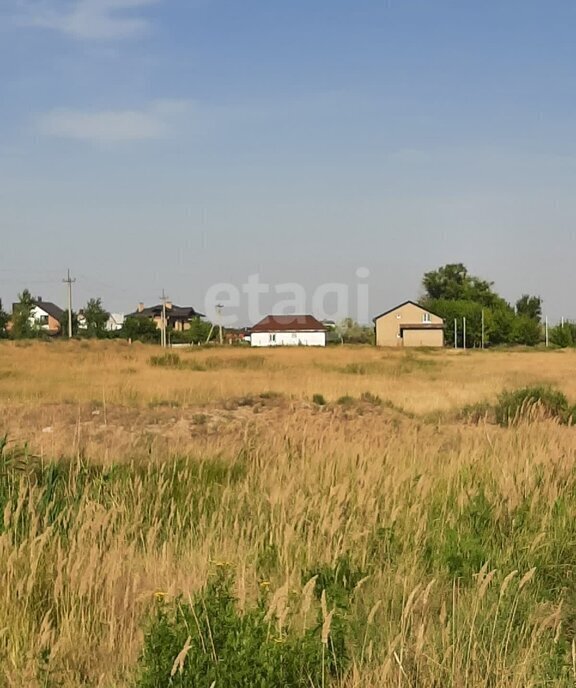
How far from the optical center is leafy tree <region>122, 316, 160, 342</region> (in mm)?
92188

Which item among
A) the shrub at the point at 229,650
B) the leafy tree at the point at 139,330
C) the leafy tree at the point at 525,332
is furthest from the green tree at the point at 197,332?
the shrub at the point at 229,650

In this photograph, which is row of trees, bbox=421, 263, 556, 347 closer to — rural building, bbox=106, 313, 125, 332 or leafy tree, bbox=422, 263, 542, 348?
leafy tree, bbox=422, 263, 542, 348

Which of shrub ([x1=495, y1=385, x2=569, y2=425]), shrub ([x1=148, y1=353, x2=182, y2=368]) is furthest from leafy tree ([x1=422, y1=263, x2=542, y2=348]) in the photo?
shrub ([x1=495, y1=385, x2=569, y2=425])

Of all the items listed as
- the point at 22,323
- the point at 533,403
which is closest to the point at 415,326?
the point at 22,323

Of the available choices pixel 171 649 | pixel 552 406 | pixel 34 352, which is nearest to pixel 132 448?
pixel 171 649

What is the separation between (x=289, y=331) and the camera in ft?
388

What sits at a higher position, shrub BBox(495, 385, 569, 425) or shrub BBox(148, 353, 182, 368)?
shrub BBox(148, 353, 182, 368)

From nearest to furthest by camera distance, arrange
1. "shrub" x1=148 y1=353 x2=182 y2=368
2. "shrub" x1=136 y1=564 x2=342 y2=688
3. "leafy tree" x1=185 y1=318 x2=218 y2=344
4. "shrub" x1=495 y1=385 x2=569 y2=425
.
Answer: "shrub" x1=136 y1=564 x2=342 y2=688, "shrub" x1=495 y1=385 x2=569 y2=425, "shrub" x1=148 y1=353 x2=182 y2=368, "leafy tree" x1=185 y1=318 x2=218 y2=344

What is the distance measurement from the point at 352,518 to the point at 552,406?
1079cm

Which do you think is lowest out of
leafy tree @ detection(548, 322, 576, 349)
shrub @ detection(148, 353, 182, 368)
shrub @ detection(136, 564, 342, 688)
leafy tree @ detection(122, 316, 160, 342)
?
shrub @ detection(136, 564, 342, 688)

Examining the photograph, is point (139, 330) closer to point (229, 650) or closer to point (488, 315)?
point (488, 315)

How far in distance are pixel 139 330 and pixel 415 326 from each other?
35668 mm

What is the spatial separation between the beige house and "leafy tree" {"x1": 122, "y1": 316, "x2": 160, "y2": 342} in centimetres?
3151

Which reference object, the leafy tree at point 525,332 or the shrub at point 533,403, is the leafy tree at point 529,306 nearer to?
the leafy tree at point 525,332
